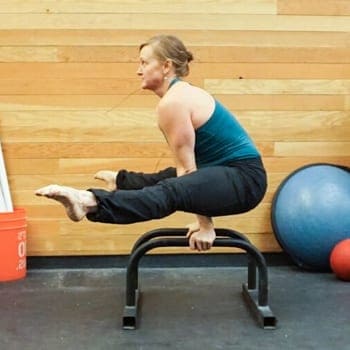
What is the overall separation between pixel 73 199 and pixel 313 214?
159 centimetres

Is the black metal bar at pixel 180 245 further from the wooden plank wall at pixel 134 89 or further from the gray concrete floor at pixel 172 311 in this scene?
the wooden plank wall at pixel 134 89

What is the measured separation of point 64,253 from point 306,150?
152cm

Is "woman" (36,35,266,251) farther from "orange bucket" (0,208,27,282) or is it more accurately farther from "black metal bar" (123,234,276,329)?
"orange bucket" (0,208,27,282)

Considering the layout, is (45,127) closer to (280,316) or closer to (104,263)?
(104,263)

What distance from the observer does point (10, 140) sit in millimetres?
3551

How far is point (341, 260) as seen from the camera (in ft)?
10.6

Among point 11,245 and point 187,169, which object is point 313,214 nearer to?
point 187,169

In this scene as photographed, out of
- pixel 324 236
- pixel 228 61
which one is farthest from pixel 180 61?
pixel 324 236

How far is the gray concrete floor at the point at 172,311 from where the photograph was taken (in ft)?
7.87

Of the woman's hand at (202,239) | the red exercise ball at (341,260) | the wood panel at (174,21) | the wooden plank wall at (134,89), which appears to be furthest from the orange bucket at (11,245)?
the red exercise ball at (341,260)

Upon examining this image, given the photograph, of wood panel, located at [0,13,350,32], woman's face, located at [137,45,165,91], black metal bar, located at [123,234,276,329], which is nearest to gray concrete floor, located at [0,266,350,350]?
black metal bar, located at [123,234,276,329]

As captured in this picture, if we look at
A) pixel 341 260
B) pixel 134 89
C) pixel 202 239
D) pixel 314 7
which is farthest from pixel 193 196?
pixel 314 7

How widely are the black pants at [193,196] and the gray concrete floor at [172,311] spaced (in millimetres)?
481

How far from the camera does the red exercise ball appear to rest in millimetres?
3205
